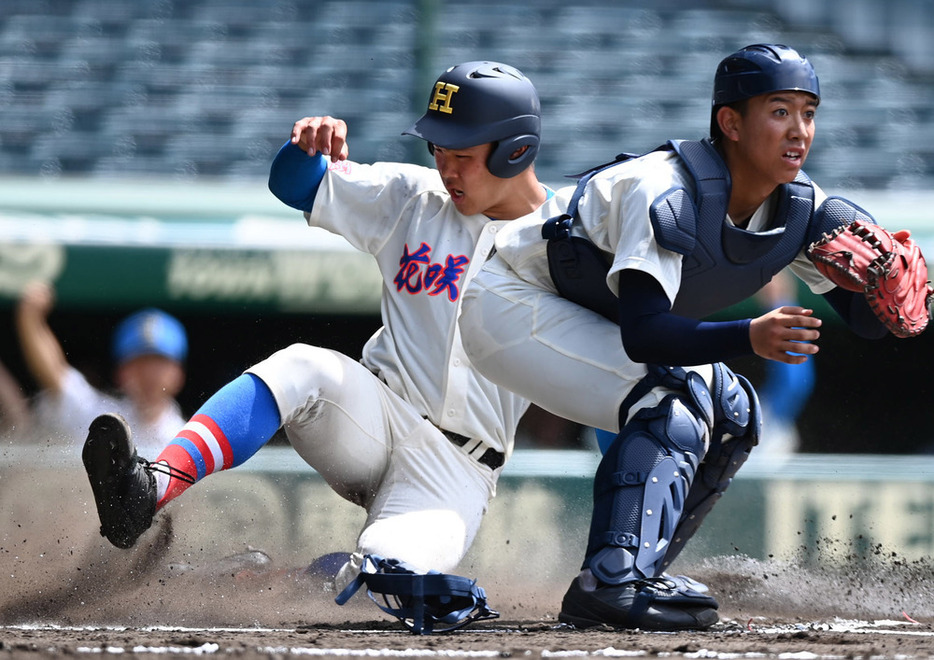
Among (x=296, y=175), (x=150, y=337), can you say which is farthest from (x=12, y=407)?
(x=296, y=175)

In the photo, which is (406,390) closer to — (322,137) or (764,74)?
(322,137)

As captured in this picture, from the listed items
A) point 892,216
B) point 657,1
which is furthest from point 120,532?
point 657,1

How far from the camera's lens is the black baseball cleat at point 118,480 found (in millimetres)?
2463

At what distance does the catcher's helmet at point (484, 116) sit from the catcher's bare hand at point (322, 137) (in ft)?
0.49

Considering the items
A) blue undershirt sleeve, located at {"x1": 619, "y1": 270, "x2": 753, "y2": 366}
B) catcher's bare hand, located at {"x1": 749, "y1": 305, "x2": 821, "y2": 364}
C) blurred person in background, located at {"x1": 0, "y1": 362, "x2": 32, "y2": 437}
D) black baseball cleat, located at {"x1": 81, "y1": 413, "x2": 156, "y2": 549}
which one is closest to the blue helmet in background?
blurred person in background, located at {"x1": 0, "y1": 362, "x2": 32, "y2": 437}

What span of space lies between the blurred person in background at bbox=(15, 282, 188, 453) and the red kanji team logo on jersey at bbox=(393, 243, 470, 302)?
48.1 inches

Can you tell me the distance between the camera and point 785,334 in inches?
87.0

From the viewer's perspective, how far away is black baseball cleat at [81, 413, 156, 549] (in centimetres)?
246

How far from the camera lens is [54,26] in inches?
218

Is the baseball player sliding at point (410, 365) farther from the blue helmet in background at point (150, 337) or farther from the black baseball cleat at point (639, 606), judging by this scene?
the blue helmet in background at point (150, 337)

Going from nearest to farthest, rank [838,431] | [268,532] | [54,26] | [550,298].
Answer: [550,298], [268,532], [838,431], [54,26]

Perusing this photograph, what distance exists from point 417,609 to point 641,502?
474mm

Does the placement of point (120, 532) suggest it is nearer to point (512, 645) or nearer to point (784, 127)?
point (512, 645)

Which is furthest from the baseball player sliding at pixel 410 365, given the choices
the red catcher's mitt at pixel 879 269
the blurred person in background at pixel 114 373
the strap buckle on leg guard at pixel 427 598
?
the blurred person in background at pixel 114 373
